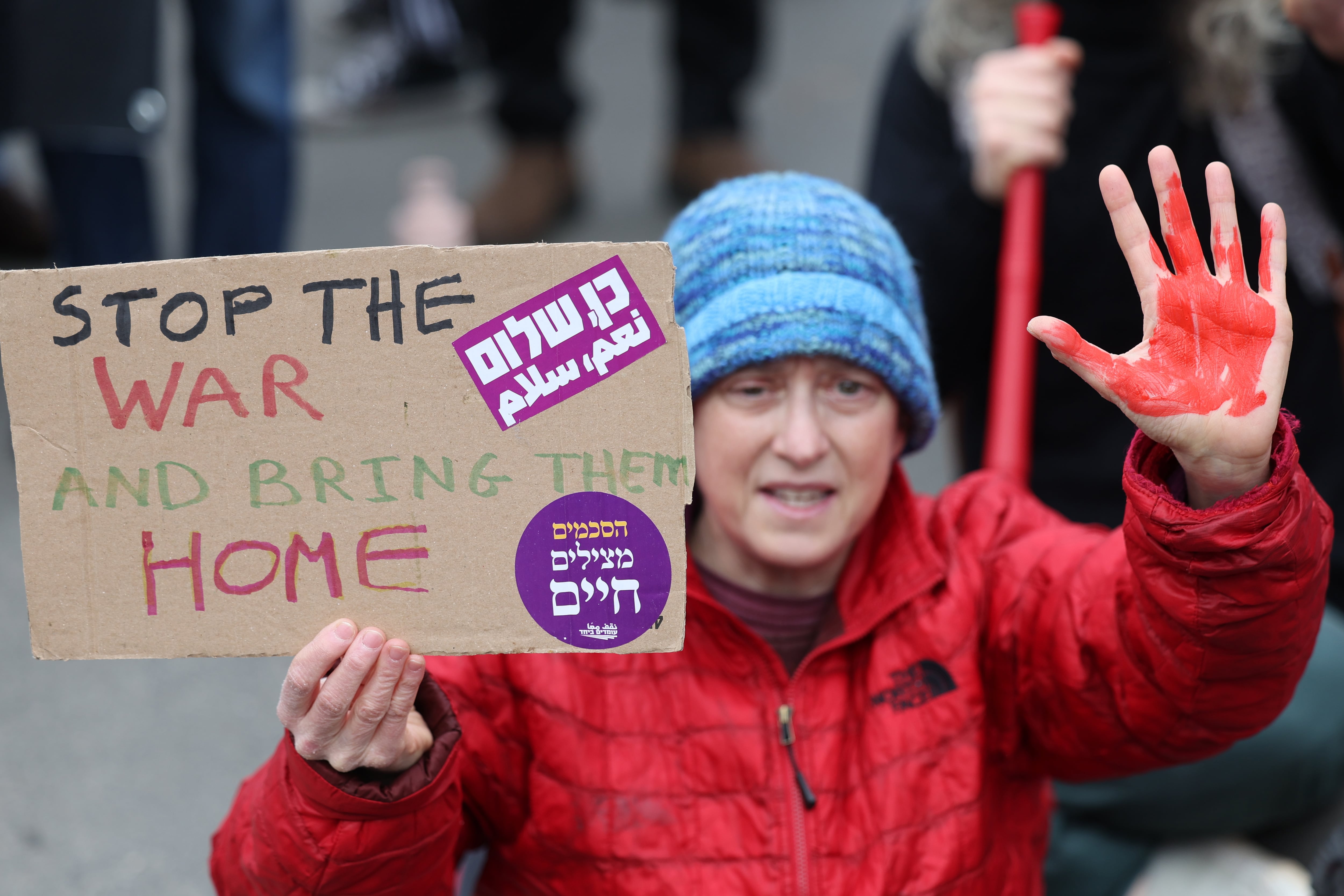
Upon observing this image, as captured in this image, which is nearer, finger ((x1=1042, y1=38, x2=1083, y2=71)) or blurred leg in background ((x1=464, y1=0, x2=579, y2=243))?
finger ((x1=1042, y1=38, x2=1083, y2=71))

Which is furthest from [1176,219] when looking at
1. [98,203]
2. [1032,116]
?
[98,203]

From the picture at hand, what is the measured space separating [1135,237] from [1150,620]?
1.31ft

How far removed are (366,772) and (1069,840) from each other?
1335mm

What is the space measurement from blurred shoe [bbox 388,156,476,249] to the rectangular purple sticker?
3.14 m

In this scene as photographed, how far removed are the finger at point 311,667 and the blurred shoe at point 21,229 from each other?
11.5ft

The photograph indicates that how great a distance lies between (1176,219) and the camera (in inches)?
49.4

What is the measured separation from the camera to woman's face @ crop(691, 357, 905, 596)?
1.62m

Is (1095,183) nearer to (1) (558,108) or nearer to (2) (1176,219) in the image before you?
(2) (1176,219)

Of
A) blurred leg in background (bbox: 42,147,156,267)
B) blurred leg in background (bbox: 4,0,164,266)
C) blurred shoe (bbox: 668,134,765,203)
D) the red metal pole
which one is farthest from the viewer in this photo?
blurred shoe (bbox: 668,134,765,203)

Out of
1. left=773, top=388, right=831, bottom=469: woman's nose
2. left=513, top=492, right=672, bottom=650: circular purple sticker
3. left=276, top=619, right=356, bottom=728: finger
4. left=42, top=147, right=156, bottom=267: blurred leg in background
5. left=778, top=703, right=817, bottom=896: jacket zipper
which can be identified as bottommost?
left=778, top=703, right=817, bottom=896: jacket zipper

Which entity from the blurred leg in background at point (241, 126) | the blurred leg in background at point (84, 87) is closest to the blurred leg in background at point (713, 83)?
the blurred leg in background at point (241, 126)

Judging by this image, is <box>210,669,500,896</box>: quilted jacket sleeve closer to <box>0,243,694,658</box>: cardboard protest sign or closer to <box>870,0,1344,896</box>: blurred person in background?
<box>0,243,694,658</box>: cardboard protest sign

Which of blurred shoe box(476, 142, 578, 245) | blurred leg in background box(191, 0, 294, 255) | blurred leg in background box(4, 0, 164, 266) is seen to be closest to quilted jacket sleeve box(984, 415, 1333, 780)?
blurred leg in background box(4, 0, 164, 266)

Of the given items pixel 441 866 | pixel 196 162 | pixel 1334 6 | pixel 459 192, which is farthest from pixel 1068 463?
pixel 459 192
